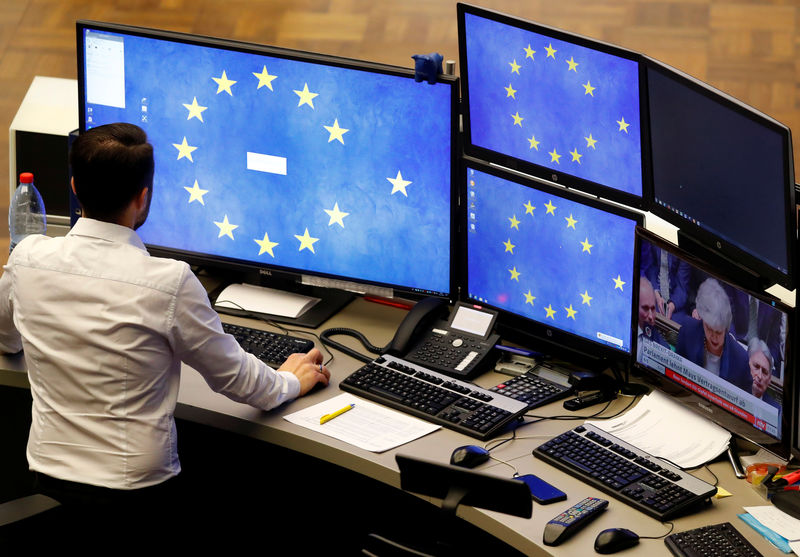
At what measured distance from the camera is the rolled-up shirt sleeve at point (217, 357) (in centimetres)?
206

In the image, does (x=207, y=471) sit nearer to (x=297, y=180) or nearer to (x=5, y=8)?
(x=297, y=180)

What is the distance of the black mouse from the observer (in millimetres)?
1840

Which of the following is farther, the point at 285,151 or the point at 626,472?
the point at 285,151

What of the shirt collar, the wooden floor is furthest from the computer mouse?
the wooden floor

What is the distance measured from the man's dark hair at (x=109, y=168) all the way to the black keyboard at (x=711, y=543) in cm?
A: 123

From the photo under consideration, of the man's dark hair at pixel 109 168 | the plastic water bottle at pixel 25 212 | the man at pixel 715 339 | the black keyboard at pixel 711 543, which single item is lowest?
the black keyboard at pixel 711 543

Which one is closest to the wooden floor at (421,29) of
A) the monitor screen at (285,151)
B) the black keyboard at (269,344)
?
the monitor screen at (285,151)

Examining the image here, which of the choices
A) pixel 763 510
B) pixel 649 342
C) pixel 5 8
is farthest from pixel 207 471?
pixel 5 8

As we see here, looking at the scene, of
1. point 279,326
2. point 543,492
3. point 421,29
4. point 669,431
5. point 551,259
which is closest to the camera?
point 543,492

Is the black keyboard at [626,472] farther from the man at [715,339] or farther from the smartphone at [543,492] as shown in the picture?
the man at [715,339]

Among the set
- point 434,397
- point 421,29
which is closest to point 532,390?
point 434,397

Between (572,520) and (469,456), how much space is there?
28cm

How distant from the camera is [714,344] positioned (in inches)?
84.6

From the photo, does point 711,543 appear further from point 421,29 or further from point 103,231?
point 421,29
